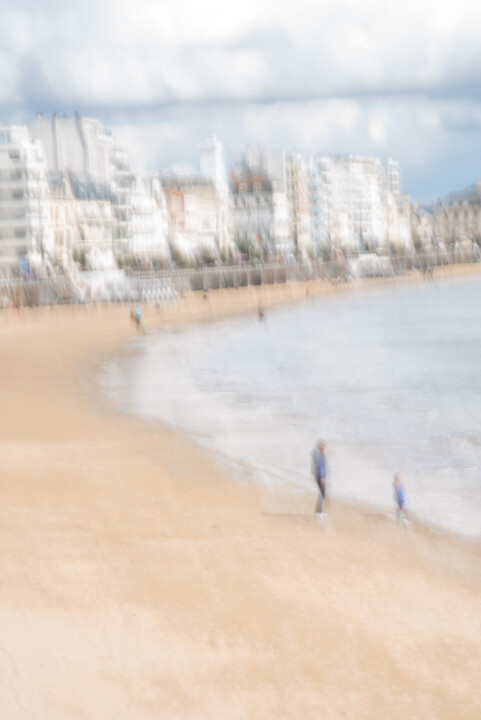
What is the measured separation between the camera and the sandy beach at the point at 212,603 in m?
9.41

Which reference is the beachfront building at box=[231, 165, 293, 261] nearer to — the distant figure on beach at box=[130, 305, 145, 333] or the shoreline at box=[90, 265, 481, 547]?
the shoreline at box=[90, 265, 481, 547]

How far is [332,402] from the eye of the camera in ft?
90.5

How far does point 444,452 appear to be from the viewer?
67.3 ft

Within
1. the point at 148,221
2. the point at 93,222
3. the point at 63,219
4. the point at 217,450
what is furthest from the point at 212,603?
the point at 148,221

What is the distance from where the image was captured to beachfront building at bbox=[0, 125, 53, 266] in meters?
102

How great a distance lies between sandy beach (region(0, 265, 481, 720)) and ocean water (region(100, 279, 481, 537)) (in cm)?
151

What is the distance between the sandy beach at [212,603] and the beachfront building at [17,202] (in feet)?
281

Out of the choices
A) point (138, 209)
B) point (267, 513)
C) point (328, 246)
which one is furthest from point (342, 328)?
point (328, 246)

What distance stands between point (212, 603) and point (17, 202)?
9504 cm

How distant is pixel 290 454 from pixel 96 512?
5.75 meters

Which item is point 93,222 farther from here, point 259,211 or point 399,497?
point 399,497

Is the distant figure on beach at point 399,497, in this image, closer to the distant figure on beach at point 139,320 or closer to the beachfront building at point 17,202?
the distant figure on beach at point 139,320

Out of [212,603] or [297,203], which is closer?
[212,603]

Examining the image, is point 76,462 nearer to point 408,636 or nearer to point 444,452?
point 444,452
